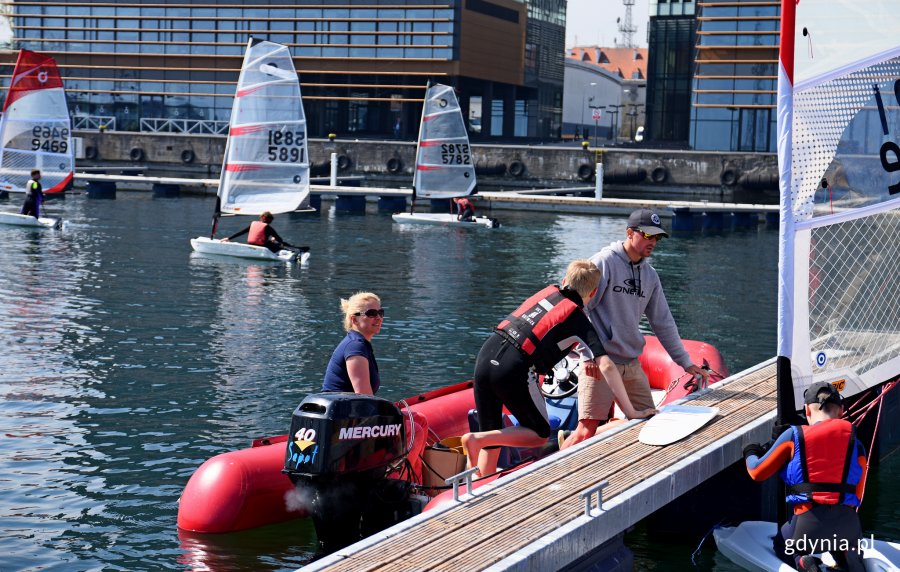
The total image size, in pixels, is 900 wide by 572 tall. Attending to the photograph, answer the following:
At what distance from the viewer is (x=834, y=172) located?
27.2ft

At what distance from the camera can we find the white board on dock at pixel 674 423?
887 cm

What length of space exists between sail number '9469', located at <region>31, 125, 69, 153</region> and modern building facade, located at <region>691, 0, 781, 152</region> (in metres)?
A: 35.4

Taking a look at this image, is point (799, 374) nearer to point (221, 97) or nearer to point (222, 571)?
point (222, 571)

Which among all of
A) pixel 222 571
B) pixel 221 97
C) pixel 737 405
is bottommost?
pixel 222 571

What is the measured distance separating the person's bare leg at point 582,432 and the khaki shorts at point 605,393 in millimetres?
40

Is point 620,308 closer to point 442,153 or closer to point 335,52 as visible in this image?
point 442,153

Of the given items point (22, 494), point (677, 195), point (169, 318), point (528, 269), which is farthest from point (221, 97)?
point (22, 494)

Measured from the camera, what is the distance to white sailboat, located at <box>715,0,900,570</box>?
8102 mm

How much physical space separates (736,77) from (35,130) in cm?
3708

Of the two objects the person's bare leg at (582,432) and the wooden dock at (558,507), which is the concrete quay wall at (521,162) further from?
the wooden dock at (558,507)

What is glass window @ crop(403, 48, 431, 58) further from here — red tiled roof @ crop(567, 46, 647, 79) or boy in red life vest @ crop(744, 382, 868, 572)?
red tiled roof @ crop(567, 46, 647, 79)

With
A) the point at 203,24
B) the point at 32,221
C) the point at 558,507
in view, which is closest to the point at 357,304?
the point at 558,507

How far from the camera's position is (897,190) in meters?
8.67

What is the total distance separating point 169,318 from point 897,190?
42.7ft
